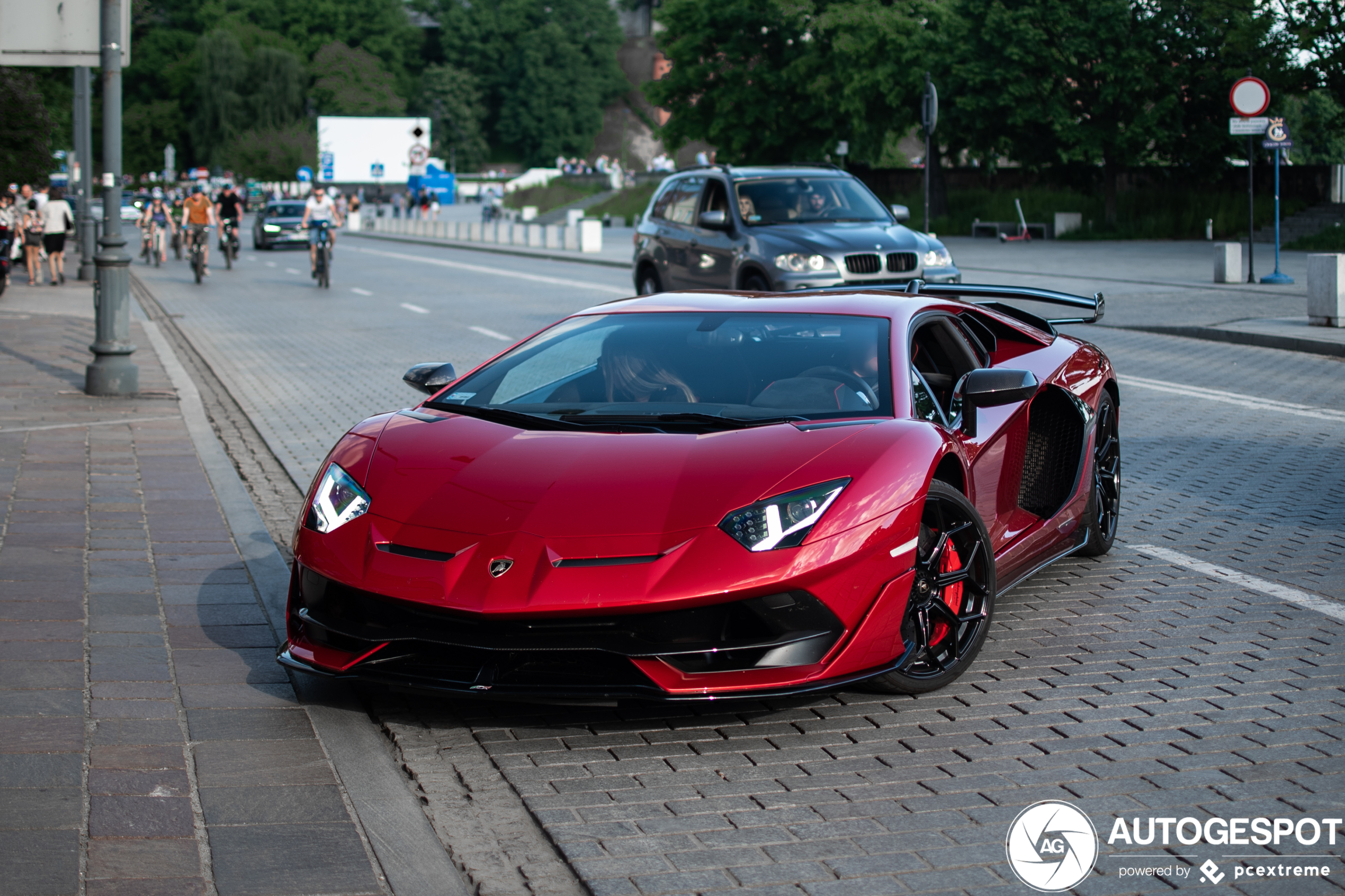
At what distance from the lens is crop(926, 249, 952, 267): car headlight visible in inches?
637

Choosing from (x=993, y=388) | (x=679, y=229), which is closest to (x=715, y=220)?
(x=679, y=229)

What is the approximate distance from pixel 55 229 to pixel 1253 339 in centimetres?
2193

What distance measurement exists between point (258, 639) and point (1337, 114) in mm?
38314

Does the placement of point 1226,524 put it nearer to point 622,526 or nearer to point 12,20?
point 622,526

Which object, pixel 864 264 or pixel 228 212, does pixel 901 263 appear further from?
pixel 228 212

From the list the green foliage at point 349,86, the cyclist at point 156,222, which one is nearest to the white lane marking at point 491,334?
the cyclist at point 156,222

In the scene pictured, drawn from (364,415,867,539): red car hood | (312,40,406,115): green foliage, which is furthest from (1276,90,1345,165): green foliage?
(312,40,406,115): green foliage

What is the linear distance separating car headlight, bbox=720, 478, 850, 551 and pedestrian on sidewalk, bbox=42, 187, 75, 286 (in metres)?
27.2

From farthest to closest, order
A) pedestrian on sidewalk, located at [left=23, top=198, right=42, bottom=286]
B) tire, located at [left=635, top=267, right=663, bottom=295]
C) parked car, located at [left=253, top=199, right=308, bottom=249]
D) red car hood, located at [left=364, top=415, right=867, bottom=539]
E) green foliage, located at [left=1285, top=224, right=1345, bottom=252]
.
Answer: parked car, located at [left=253, top=199, right=308, bottom=249] < green foliage, located at [left=1285, top=224, right=1345, bottom=252] < pedestrian on sidewalk, located at [left=23, top=198, right=42, bottom=286] < tire, located at [left=635, top=267, right=663, bottom=295] < red car hood, located at [left=364, top=415, right=867, bottom=539]

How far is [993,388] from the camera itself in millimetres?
5266

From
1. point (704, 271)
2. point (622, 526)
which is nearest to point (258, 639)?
point (622, 526)

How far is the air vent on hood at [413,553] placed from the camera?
4.42 meters

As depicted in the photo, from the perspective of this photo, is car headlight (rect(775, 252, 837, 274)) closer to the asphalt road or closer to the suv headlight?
the suv headlight

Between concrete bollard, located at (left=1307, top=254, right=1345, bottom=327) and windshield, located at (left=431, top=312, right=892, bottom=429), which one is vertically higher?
concrete bollard, located at (left=1307, top=254, right=1345, bottom=327)
